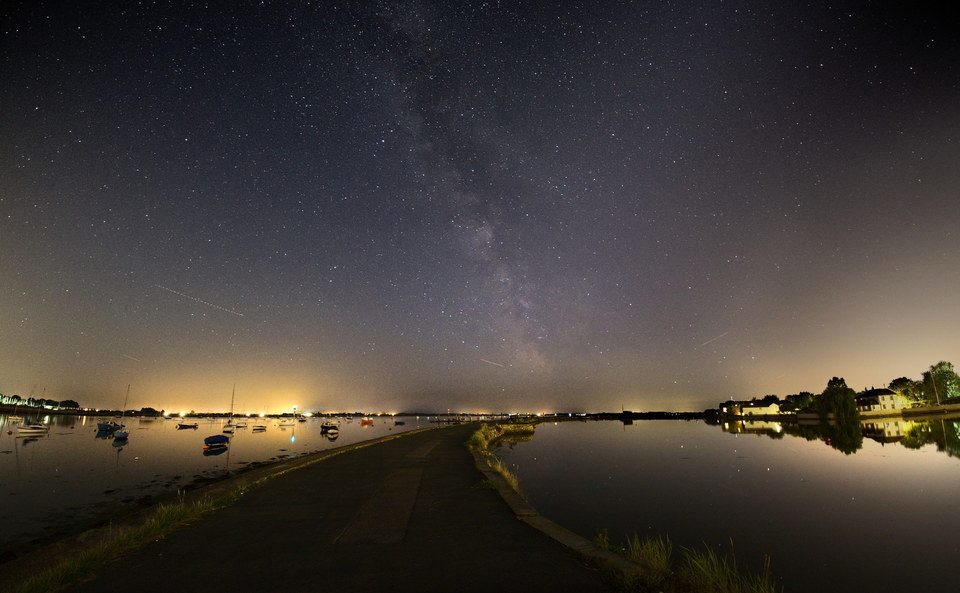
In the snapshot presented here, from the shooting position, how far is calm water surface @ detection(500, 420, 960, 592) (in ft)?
46.8

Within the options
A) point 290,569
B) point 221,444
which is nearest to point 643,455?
point 290,569

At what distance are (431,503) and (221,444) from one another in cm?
6366

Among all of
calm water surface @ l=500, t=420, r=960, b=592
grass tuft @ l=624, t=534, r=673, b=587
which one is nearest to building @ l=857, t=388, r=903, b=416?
calm water surface @ l=500, t=420, r=960, b=592

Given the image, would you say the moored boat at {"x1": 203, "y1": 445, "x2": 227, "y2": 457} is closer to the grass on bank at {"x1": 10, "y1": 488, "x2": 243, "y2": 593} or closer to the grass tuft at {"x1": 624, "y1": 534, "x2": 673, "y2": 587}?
the grass on bank at {"x1": 10, "y1": 488, "x2": 243, "y2": 593}

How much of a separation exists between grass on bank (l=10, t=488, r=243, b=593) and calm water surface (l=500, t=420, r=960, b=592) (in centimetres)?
1338

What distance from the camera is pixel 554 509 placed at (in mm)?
20875

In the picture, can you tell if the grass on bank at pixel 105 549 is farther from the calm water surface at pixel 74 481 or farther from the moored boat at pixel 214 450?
the moored boat at pixel 214 450

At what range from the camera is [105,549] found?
791 centimetres

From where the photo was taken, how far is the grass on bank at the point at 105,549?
658cm

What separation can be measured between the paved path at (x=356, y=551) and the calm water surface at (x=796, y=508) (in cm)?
868

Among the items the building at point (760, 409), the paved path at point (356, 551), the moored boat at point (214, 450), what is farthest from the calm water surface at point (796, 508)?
the building at point (760, 409)

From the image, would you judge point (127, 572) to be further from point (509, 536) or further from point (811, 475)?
point (811, 475)

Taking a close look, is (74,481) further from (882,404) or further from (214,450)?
(882,404)

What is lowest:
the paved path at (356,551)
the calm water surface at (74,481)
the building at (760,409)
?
the building at (760,409)
